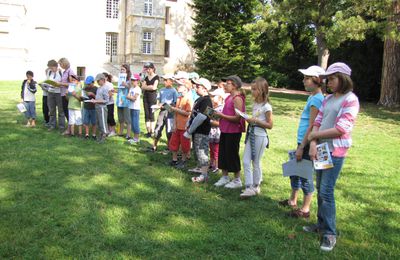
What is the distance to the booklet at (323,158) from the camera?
4.10 metres

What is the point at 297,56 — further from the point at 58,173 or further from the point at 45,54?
the point at 58,173

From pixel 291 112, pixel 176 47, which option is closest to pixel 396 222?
pixel 291 112

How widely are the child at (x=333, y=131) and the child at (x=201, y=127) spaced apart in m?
2.54

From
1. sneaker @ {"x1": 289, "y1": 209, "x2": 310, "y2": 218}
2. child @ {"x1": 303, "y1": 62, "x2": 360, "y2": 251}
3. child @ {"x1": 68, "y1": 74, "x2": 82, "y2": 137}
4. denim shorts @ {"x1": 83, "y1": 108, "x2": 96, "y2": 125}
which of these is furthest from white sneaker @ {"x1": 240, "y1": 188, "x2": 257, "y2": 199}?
child @ {"x1": 68, "y1": 74, "x2": 82, "y2": 137}

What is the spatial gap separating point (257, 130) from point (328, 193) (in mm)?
1733

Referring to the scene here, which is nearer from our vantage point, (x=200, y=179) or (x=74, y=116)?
(x=200, y=179)

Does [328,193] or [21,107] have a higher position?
[21,107]

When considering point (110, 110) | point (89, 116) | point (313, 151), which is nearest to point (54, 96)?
point (89, 116)

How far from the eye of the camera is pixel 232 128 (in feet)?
20.3

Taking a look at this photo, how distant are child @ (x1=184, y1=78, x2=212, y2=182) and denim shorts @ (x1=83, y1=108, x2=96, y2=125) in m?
3.78

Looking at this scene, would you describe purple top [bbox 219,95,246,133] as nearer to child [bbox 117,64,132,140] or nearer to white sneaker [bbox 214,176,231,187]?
white sneaker [bbox 214,176,231,187]

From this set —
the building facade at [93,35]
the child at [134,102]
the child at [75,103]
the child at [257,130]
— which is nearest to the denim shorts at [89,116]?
the child at [75,103]

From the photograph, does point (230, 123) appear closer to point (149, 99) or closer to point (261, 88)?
point (261, 88)

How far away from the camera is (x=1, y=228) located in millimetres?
4531
